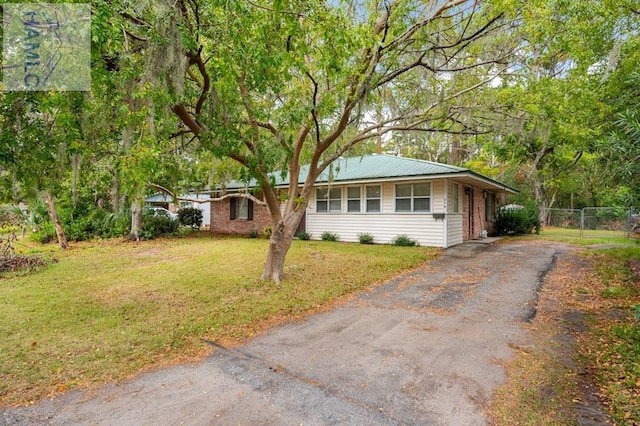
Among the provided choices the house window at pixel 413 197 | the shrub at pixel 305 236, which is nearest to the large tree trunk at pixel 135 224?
the shrub at pixel 305 236

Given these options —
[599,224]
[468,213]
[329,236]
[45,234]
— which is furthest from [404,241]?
[45,234]

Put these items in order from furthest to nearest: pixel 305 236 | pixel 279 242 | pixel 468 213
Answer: pixel 305 236 < pixel 468 213 < pixel 279 242

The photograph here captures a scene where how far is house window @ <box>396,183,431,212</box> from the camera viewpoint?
477 inches

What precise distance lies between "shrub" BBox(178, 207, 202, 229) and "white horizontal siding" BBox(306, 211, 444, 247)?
8.07 m

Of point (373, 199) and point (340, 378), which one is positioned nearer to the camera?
point (340, 378)

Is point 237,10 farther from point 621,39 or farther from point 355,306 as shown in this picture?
point 621,39

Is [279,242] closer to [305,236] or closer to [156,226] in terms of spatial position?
[305,236]

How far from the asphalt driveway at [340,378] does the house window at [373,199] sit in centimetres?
797

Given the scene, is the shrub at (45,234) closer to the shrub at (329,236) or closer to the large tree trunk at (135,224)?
Answer: the large tree trunk at (135,224)

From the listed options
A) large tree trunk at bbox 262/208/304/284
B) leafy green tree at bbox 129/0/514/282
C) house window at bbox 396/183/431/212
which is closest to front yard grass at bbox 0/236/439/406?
large tree trunk at bbox 262/208/304/284

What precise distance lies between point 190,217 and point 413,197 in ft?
44.2

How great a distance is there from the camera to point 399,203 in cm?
1279

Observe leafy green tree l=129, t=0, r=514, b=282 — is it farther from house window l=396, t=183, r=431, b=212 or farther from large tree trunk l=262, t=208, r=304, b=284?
house window l=396, t=183, r=431, b=212

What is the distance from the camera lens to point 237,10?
4.17m
